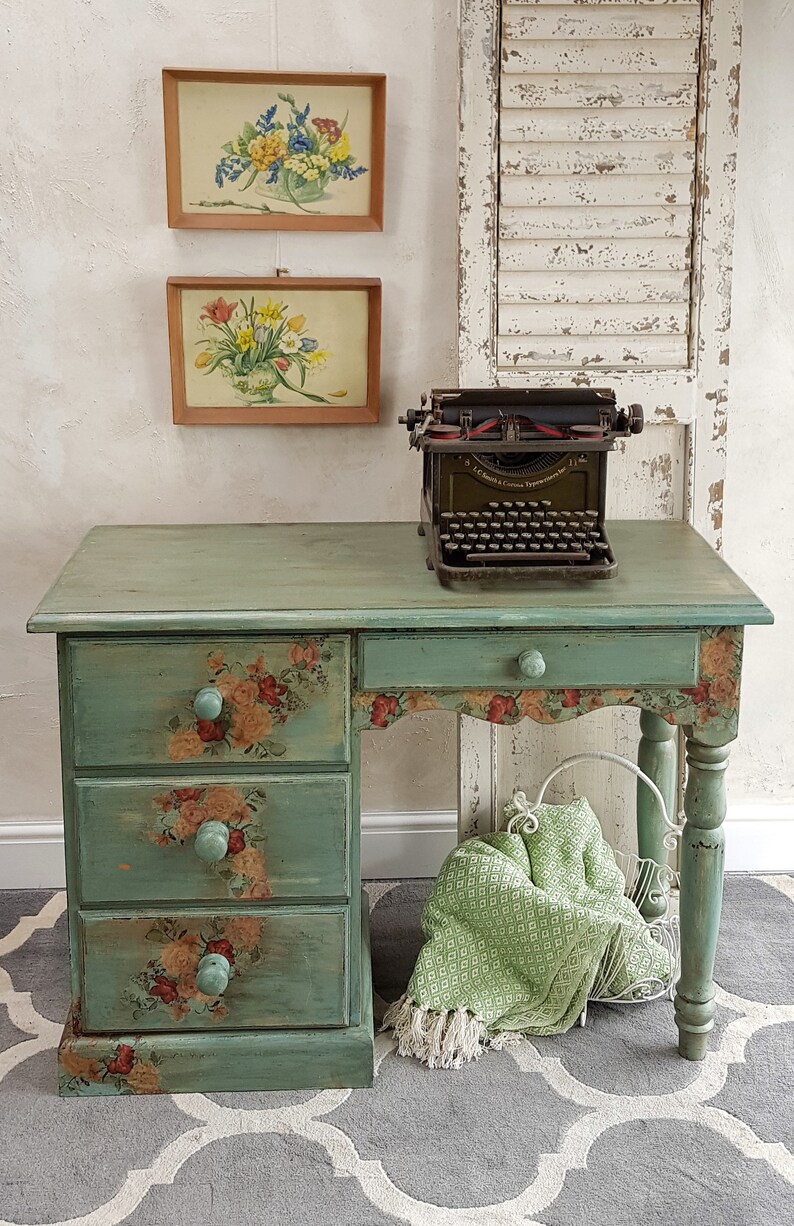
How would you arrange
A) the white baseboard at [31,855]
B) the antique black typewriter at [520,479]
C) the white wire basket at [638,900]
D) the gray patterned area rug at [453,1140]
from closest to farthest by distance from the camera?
the gray patterned area rug at [453,1140], the antique black typewriter at [520,479], the white wire basket at [638,900], the white baseboard at [31,855]

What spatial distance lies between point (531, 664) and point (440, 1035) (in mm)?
725

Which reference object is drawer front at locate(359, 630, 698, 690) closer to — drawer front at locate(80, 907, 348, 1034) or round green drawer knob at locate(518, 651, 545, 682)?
round green drawer knob at locate(518, 651, 545, 682)

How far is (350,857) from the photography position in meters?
2.07

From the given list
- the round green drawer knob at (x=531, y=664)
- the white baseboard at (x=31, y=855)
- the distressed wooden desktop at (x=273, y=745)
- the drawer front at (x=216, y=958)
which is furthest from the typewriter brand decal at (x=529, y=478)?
the white baseboard at (x=31, y=855)

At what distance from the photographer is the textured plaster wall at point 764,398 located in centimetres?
248

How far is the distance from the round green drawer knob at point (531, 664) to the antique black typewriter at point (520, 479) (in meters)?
0.15

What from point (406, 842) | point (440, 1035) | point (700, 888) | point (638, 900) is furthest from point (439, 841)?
point (700, 888)

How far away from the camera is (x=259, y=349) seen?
8.29ft

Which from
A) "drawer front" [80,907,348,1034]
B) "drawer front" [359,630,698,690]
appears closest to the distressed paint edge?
"drawer front" [359,630,698,690]

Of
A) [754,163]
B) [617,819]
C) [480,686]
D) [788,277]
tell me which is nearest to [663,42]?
[754,163]

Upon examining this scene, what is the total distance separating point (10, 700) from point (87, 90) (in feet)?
4.18

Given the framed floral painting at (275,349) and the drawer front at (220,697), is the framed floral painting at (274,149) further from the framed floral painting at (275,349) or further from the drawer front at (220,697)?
the drawer front at (220,697)

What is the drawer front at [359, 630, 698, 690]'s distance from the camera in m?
1.99

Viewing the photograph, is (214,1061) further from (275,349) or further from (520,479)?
(275,349)
